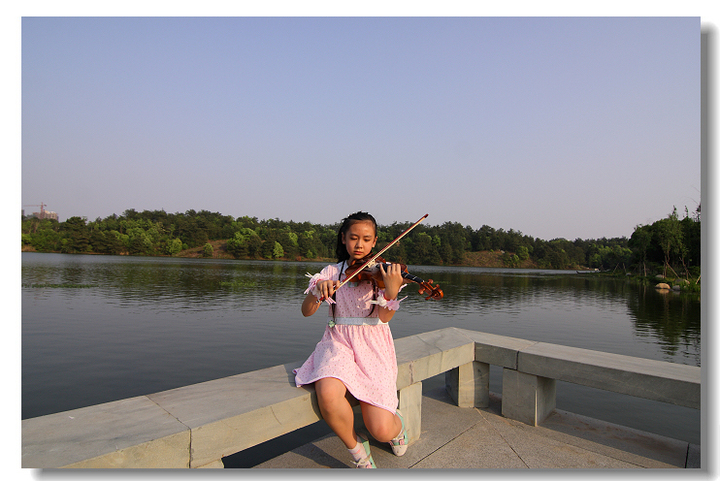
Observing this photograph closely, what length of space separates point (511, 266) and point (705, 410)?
298 feet

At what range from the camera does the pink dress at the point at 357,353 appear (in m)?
2.43

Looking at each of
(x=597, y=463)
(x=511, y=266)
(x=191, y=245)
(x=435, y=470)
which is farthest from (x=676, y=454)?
(x=511, y=266)

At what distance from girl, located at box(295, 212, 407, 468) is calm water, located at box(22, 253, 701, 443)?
4740 mm

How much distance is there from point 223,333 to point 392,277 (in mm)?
9780

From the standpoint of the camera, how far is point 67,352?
351 inches

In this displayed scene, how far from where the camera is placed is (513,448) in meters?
2.97

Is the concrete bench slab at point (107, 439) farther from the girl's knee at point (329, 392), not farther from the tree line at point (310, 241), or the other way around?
the tree line at point (310, 241)

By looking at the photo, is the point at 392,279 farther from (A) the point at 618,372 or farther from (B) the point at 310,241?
(B) the point at 310,241

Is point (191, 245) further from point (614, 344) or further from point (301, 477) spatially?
point (301, 477)

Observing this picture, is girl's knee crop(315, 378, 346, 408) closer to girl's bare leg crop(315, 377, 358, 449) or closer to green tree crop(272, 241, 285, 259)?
girl's bare leg crop(315, 377, 358, 449)

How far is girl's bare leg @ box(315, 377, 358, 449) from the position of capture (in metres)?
2.28

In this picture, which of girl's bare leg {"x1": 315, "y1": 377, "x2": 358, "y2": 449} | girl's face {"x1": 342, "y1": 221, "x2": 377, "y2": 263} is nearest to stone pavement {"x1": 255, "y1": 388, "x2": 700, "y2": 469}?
girl's bare leg {"x1": 315, "y1": 377, "x2": 358, "y2": 449}

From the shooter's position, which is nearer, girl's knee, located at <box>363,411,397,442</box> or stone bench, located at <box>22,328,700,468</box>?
stone bench, located at <box>22,328,700,468</box>

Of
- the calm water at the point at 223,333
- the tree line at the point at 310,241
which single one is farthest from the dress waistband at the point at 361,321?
the tree line at the point at 310,241
